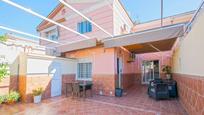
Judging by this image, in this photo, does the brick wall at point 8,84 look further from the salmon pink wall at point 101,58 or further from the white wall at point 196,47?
the white wall at point 196,47

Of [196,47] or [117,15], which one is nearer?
[196,47]

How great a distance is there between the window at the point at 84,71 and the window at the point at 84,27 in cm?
314

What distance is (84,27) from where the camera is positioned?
12461mm

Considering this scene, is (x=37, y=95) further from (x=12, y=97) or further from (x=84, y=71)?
(x=84, y=71)

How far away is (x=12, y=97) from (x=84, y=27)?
7.74 m

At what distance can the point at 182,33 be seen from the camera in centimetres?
593

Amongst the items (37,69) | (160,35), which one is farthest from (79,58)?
(160,35)

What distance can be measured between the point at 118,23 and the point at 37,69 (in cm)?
739

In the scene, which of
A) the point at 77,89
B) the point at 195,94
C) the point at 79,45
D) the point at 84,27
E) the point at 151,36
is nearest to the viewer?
the point at 195,94

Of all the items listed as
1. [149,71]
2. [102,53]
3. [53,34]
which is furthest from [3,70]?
[149,71]

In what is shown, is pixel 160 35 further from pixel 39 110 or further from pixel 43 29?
pixel 43 29

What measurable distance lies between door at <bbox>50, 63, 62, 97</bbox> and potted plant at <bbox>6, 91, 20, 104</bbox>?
7.17 ft

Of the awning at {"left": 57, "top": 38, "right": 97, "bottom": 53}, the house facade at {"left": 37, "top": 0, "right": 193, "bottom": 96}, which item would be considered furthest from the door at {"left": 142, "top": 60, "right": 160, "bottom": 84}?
the awning at {"left": 57, "top": 38, "right": 97, "bottom": 53}

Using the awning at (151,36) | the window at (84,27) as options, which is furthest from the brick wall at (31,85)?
the window at (84,27)
